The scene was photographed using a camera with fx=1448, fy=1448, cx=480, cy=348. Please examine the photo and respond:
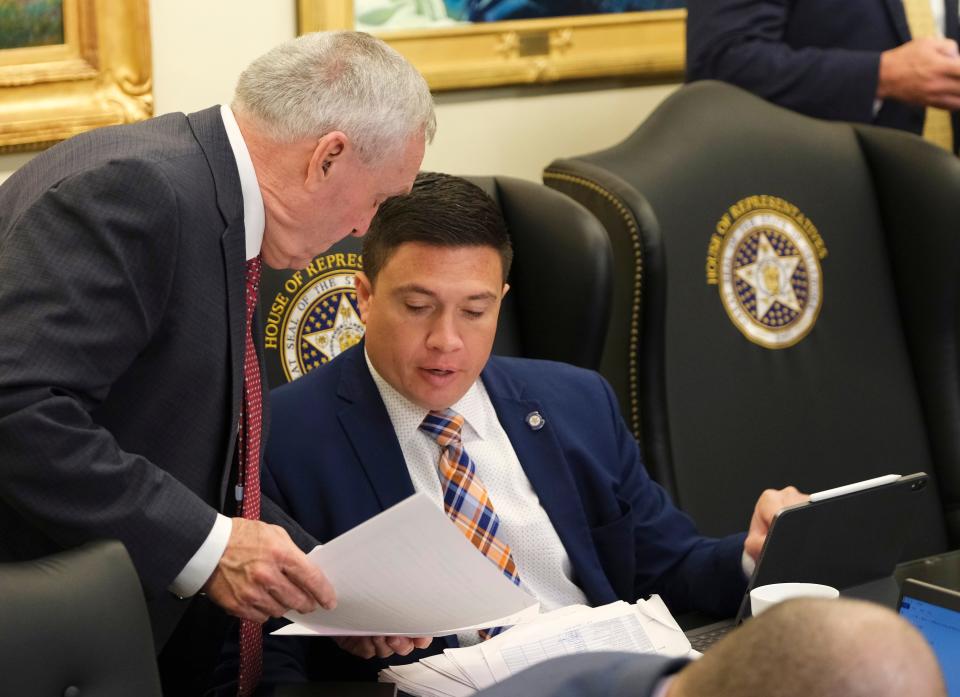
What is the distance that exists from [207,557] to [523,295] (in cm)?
118

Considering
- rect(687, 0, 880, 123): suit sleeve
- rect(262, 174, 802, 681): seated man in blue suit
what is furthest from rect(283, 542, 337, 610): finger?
rect(687, 0, 880, 123): suit sleeve

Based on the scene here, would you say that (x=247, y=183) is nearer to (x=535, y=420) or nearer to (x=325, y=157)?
(x=325, y=157)

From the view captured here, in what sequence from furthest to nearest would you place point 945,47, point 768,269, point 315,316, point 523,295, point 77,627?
point 945,47 < point 768,269 < point 523,295 < point 315,316 < point 77,627

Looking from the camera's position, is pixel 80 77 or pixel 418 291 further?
pixel 80 77

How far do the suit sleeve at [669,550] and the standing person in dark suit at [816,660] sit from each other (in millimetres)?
1382

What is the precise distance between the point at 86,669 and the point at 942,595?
1029 millimetres

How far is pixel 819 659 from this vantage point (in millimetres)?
887

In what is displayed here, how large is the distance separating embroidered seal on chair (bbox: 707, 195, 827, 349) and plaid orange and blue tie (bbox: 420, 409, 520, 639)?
1046 mm

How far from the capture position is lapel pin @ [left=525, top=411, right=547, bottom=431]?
94.5 inches

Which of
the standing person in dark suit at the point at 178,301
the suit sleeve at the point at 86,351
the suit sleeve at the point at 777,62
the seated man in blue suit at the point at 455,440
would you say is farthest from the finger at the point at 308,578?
the suit sleeve at the point at 777,62

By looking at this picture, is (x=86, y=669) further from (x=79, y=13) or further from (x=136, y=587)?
(x=79, y=13)

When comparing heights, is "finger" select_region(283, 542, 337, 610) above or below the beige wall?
below

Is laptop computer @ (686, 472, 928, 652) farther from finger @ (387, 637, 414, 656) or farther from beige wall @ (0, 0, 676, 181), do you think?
beige wall @ (0, 0, 676, 181)

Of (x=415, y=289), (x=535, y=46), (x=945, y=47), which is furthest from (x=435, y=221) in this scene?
(x=945, y=47)
